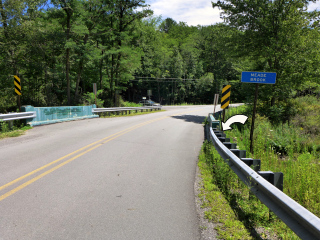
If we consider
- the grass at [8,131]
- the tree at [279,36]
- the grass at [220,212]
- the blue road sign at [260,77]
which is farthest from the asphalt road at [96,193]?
the tree at [279,36]

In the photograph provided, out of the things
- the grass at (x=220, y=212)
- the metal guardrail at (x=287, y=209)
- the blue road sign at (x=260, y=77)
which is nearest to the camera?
the metal guardrail at (x=287, y=209)

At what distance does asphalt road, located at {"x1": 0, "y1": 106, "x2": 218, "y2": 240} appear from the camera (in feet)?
9.96

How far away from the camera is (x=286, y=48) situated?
627 inches

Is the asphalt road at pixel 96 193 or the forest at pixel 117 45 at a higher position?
the forest at pixel 117 45

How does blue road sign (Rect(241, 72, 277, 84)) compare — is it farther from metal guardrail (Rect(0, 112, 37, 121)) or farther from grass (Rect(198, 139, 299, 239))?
metal guardrail (Rect(0, 112, 37, 121))

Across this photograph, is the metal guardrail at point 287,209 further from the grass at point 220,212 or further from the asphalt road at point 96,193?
the asphalt road at point 96,193

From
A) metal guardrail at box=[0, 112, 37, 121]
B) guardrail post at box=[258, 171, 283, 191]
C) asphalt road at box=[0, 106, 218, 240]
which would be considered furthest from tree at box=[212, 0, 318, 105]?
metal guardrail at box=[0, 112, 37, 121]

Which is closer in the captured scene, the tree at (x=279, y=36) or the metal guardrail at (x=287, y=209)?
the metal guardrail at (x=287, y=209)

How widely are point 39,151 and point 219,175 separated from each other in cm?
538

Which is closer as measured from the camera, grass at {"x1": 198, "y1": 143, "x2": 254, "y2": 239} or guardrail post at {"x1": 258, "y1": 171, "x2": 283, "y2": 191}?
grass at {"x1": 198, "y1": 143, "x2": 254, "y2": 239}

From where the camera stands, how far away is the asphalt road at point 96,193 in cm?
304

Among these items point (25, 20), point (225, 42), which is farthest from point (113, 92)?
point (225, 42)

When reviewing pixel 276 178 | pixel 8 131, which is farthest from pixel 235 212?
pixel 8 131

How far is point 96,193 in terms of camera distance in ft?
13.5
